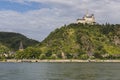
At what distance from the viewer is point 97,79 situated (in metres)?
94.9

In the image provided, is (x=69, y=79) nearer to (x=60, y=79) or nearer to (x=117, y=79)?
(x=60, y=79)

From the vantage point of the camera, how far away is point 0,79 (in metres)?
93.6

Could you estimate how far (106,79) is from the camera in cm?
9475

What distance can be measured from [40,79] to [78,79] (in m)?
10.3

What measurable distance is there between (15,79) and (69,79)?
571 inches

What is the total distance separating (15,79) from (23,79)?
7.02 feet

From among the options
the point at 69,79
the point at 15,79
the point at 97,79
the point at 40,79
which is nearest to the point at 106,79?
the point at 97,79

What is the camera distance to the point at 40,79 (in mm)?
95500

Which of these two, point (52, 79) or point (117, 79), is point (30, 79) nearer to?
point (52, 79)

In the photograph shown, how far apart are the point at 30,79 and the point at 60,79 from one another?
27.2ft

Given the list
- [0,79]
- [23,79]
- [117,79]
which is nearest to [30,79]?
[23,79]

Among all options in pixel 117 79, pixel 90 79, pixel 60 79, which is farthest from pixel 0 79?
pixel 117 79

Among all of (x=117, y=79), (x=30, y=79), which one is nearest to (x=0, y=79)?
(x=30, y=79)

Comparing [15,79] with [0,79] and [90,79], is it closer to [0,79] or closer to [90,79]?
[0,79]
